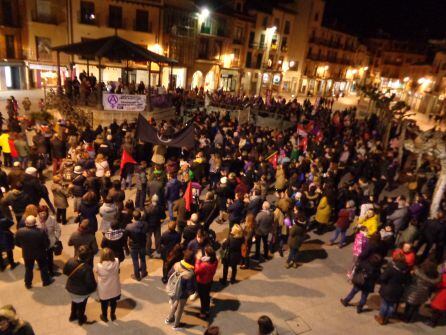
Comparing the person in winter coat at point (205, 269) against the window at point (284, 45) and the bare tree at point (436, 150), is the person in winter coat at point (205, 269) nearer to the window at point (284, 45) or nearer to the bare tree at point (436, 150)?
the bare tree at point (436, 150)

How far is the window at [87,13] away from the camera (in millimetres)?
28406

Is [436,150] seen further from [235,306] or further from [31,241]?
[31,241]

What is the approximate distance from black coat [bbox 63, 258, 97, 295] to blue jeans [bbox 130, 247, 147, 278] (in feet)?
4.86

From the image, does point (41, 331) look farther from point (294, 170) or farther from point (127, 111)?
point (127, 111)

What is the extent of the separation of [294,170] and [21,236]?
27.3 feet

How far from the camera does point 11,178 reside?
8.97 meters

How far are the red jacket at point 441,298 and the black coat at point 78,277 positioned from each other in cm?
651

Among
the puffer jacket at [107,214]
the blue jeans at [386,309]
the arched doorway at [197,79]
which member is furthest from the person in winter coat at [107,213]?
the arched doorway at [197,79]

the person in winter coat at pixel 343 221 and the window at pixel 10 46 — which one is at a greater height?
the window at pixel 10 46

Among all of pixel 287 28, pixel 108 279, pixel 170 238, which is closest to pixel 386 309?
pixel 170 238

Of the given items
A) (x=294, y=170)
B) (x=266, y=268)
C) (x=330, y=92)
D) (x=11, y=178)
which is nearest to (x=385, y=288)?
(x=266, y=268)

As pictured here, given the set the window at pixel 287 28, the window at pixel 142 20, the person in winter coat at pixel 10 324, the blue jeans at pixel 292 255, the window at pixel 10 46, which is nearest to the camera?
the person in winter coat at pixel 10 324

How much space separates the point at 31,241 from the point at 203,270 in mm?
3065

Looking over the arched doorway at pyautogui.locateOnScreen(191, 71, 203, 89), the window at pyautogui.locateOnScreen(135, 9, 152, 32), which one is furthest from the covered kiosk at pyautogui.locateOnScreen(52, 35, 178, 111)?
the arched doorway at pyautogui.locateOnScreen(191, 71, 203, 89)
